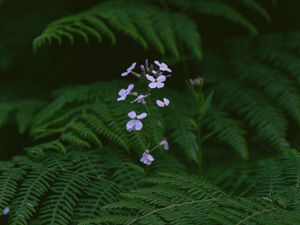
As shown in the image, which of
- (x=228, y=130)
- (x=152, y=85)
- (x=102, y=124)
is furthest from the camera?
(x=228, y=130)

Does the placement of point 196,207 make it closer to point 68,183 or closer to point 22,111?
point 68,183

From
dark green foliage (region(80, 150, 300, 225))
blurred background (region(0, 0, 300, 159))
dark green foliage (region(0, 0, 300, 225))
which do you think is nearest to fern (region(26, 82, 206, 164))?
dark green foliage (region(0, 0, 300, 225))

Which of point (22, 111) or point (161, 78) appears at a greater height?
point (161, 78)

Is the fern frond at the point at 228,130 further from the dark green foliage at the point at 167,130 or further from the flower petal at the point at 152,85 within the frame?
the flower petal at the point at 152,85

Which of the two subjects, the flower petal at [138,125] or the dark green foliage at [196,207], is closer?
the dark green foliage at [196,207]

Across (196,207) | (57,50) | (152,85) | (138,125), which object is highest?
(152,85)

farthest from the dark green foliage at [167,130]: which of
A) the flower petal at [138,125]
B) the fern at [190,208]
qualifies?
the flower petal at [138,125]

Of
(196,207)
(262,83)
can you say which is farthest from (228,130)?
(196,207)

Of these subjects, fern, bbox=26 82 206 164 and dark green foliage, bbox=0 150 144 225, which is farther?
fern, bbox=26 82 206 164

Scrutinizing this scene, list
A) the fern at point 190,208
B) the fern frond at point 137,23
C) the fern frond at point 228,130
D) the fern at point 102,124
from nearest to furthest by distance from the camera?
the fern at point 190,208
the fern at point 102,124
the fern frond at point 228,130
the fern frond at point 137,23

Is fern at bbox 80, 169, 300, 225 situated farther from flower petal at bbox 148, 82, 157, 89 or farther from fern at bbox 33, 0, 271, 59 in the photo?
fern at bbox 33, 0, 271, 59

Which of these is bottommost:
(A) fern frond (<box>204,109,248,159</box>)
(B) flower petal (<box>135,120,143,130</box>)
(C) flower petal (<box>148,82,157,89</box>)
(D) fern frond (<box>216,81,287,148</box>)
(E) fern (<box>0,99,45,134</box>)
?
(E) fern (<box>0,99,45,134</box>)

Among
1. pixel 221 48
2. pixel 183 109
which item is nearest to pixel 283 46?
pixel 221 48
